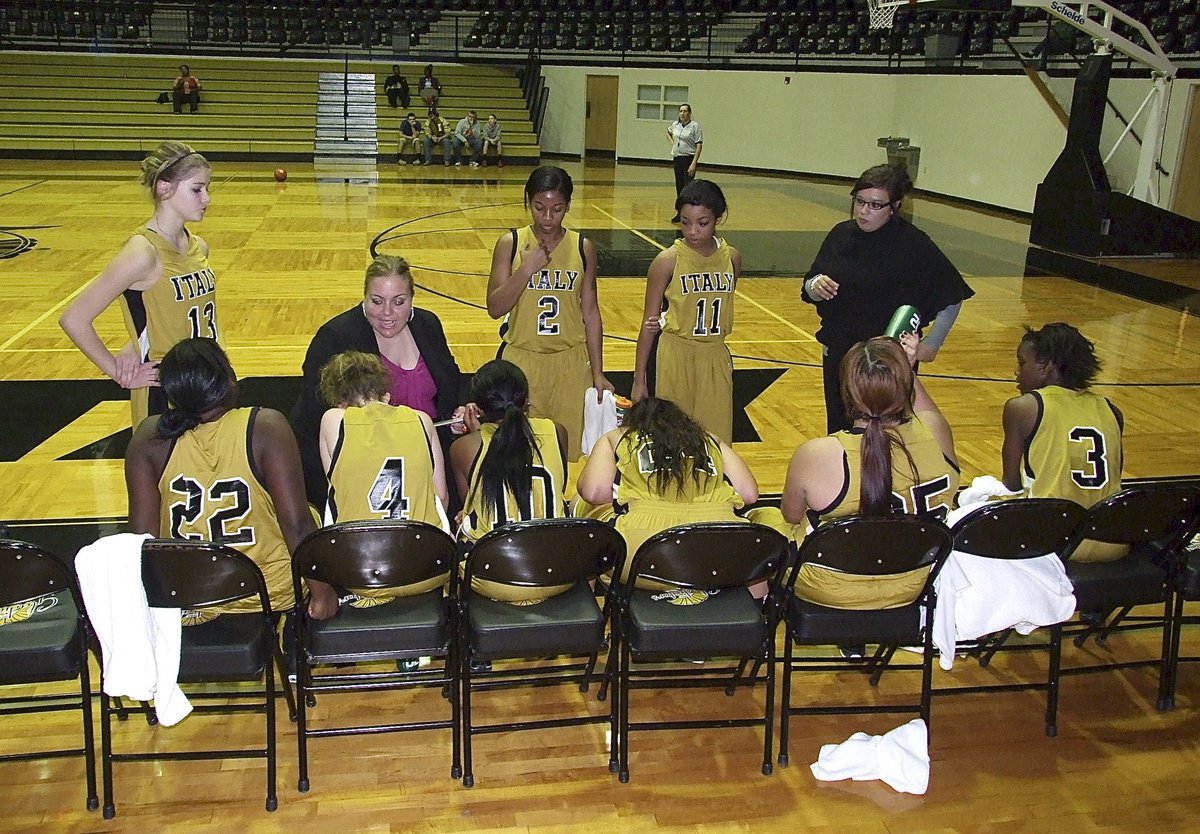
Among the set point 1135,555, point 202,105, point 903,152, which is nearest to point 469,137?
point 202,105

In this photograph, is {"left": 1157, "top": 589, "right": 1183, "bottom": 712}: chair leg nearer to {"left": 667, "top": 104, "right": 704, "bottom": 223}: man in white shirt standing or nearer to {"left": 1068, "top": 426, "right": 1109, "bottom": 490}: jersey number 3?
{"left": 1068, "top": 426, "right": 1109, "bottom": 490}: jersey number 3

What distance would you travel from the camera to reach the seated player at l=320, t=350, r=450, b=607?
3057 millimetres

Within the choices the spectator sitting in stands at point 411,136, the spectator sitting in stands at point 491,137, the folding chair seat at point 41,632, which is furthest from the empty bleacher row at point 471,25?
the folding chair seat at point 41,632

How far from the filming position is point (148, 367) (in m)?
3.62

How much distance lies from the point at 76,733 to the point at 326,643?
904 millimetres

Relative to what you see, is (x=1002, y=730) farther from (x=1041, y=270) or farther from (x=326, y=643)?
(x=1041, y=270)

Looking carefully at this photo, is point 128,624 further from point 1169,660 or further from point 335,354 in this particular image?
point 1169,660

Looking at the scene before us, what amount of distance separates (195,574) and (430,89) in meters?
20.6

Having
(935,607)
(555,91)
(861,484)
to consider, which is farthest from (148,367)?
(555,91)

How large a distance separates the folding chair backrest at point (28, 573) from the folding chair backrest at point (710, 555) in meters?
1.44

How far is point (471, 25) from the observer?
26172 mm

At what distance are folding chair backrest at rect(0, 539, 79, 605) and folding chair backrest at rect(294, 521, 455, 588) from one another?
1.84 feet

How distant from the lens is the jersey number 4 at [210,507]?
9.36 ft

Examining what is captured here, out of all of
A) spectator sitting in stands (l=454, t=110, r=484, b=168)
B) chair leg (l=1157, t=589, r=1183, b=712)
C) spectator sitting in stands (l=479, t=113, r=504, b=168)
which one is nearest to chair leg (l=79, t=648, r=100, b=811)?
chair leg (l=1157, t=589, r=1183, b=712)
